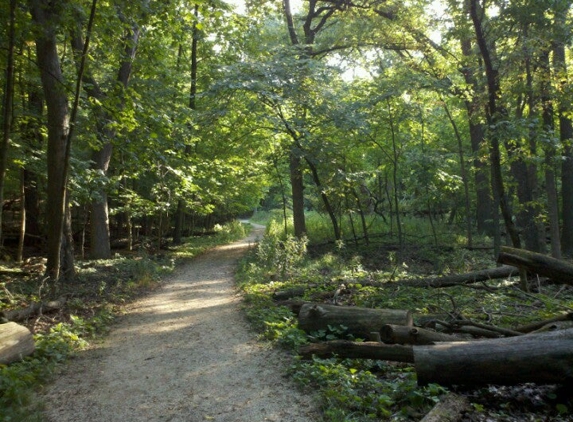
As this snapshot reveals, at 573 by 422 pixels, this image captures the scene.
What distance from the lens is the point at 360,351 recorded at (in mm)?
4992

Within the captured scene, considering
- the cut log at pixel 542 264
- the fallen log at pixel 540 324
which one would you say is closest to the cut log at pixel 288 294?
the cut log at pixel 542 264

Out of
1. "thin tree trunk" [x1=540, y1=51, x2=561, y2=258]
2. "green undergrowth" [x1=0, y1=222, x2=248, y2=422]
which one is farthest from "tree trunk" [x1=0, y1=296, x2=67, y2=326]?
"thin tree trunk" [x1=540, y1=51, x2=561, y2=258]

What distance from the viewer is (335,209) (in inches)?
739

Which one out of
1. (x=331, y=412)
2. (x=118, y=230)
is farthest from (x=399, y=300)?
(x=118, y=230)

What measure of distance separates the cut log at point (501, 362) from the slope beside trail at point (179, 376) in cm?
130

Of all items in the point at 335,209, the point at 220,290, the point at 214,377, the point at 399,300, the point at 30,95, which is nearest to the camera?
the point at 214,377

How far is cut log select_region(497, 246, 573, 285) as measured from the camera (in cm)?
656

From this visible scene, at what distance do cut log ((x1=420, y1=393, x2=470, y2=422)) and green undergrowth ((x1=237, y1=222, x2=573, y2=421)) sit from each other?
0.12 meters

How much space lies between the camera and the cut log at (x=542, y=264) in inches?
258

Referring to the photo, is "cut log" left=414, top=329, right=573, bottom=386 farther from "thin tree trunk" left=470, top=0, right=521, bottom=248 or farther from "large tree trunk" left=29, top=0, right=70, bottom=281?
"large tree trunk" left=29, top=0, right=70, bottom=281

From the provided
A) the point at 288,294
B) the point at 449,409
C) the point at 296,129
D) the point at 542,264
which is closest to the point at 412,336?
the point at 449,409

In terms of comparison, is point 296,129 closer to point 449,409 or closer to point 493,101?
point 493,101

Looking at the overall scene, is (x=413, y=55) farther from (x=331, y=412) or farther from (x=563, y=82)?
(x=331, y=412)

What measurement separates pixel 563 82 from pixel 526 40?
5.02 ft
